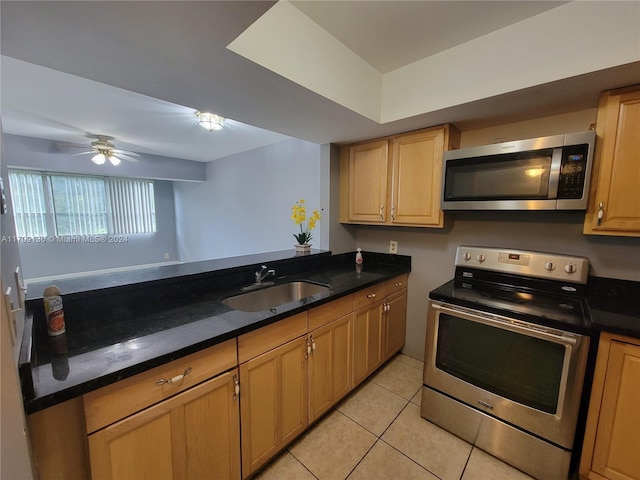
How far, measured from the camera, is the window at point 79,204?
4.04 metres

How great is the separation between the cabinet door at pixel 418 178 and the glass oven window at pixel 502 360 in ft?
2.58

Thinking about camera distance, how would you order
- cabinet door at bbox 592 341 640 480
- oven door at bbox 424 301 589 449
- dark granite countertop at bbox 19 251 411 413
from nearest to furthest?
dark granite countertop at bbox 19 251 411 413 < cabinet door at bbox 592 341 640 480 < oven door at bbox 424 301 589 449

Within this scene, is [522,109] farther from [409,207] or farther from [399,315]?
[399,315]

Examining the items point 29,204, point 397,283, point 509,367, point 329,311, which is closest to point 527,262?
point 509,367

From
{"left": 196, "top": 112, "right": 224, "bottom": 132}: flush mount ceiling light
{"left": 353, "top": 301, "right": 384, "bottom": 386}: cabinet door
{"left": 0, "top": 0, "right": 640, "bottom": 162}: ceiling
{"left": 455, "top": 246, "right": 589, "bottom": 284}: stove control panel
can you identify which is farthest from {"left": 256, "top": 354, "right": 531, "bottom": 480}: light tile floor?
{"left": 196, "top": 112, "right": 224, "bottom": 132}: flush mount ceiling light

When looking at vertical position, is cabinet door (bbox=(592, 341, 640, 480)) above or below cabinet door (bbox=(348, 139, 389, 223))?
below

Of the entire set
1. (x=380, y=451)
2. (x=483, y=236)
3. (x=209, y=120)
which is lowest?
(x=380, y=451)

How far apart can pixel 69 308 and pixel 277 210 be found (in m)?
2.48

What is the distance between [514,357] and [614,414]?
1.36 ft

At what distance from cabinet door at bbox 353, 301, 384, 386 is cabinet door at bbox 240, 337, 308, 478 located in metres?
0.52

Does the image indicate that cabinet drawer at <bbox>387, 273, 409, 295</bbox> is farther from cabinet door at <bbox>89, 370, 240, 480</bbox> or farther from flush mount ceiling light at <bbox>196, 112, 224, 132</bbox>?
flush mount ceiling light at <bbox>196, 112, 224, 132</bbox>

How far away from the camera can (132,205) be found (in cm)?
517

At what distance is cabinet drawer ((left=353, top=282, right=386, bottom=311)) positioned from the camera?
1870mm

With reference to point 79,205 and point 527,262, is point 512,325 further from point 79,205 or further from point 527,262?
point 79,205
